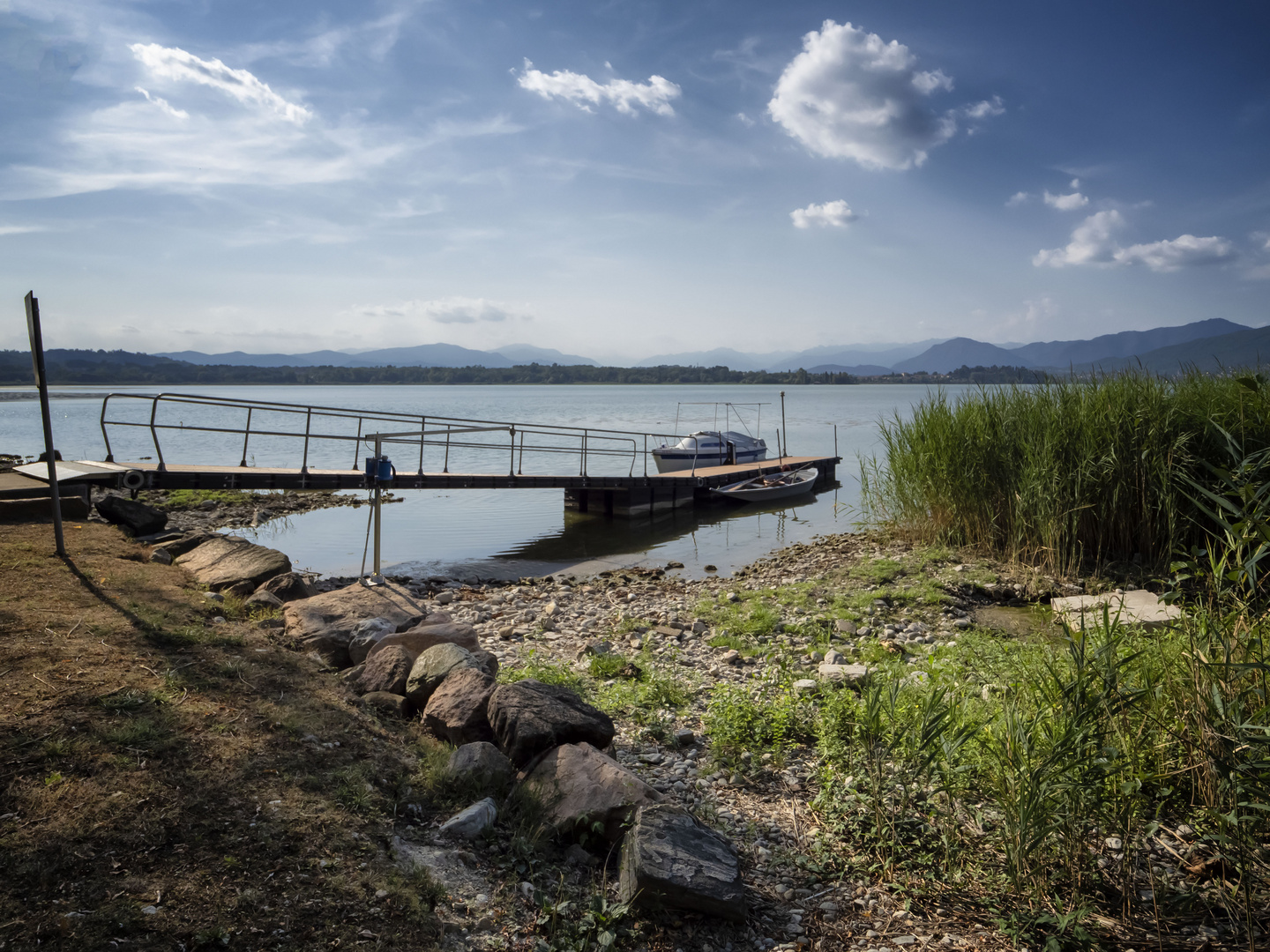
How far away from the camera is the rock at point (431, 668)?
517 centimetres

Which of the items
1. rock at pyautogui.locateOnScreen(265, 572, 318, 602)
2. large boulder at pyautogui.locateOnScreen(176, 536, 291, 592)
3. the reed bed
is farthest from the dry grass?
the reed bed

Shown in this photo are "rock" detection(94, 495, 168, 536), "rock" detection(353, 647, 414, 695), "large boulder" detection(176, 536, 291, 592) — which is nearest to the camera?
"rock" detection(353, 647, 414, 695)

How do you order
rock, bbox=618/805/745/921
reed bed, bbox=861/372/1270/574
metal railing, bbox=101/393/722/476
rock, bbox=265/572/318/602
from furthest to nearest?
1. metal railing, bbox=101/393/722/476
2. reed bed, bbox=861/372/1270/574
3. rock, bbox=265/572/318/602
4. rock, bbox=618/805/745/921

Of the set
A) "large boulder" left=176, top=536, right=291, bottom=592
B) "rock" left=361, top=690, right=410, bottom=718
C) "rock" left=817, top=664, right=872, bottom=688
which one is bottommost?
"rock" left=817, top=664, right=872, bottom=688

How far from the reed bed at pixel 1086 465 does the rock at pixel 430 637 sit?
7.86 metres

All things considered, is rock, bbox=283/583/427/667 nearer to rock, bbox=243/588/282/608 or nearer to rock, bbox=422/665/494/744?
rock, bbox=243/588/282/608

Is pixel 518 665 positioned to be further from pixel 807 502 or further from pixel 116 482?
pixel 807 502

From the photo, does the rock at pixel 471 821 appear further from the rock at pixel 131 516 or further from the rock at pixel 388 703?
the rock at pixel 131 516

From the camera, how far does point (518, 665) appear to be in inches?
291

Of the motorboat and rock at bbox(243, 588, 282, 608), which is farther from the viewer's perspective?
the motorboat

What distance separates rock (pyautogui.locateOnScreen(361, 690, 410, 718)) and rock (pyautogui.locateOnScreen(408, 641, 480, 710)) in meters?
0.08

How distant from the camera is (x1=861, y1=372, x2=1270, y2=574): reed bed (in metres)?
9.62

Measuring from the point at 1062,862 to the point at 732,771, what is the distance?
1.98 meters

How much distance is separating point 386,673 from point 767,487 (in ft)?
65.5
